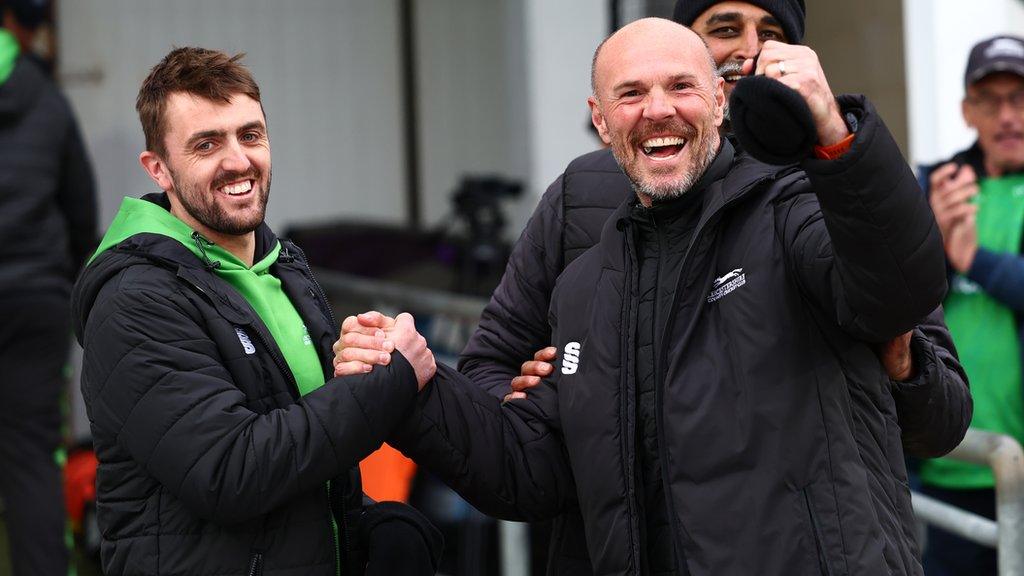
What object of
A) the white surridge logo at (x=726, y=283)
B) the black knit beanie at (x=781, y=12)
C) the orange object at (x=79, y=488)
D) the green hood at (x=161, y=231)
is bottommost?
the orange object at (x=79, y=488)

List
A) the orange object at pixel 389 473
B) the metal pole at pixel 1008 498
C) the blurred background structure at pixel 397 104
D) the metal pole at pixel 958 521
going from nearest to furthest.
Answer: the metal pole at pixel 1008 498, the metal pole at pixel 958 521, the orange object at pixel 389 473, the blurred background structure at pixel 397 104

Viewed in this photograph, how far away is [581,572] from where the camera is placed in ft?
9.43

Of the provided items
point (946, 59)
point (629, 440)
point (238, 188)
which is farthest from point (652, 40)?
point (946, 59)

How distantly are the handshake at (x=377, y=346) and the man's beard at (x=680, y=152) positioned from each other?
531 millimetres

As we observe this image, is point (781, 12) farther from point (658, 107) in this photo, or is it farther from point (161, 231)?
point (161, 231)

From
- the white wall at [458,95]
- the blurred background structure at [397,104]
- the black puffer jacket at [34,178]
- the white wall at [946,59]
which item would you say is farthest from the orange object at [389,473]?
the white wall at [458,95]

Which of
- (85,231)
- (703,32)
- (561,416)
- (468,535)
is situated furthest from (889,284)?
(85,231)

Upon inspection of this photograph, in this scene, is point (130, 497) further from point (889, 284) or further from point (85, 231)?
point (85, 231)

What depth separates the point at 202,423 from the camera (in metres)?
2.59

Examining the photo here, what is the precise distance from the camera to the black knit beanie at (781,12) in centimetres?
322

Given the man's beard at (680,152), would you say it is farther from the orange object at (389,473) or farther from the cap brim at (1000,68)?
the orange object at (389,473)

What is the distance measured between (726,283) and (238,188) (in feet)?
3.24

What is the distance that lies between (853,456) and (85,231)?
383 centimetres

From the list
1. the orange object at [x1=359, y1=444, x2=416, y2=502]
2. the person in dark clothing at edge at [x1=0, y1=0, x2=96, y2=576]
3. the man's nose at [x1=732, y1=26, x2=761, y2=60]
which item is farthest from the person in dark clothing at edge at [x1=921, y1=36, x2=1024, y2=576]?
the person in dark clothing at edge at [x1=0, y1=0, x2=96, y2=576]
